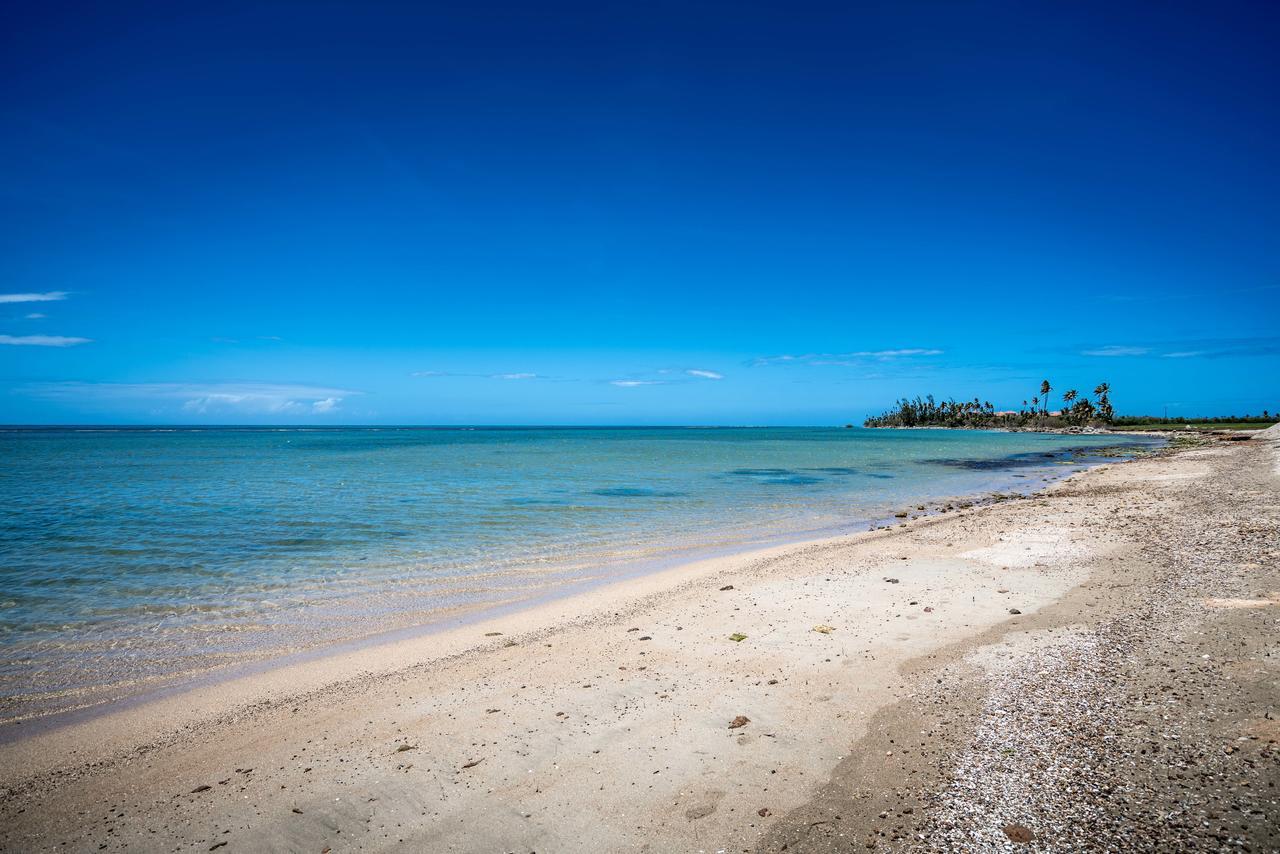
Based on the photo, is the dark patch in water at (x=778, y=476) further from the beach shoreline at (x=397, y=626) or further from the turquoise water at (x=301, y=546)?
the beach shoreline at (x=397, y=626)

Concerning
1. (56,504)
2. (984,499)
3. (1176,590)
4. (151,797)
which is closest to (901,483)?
(984,499)

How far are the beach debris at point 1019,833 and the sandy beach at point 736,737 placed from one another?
0.03 metres

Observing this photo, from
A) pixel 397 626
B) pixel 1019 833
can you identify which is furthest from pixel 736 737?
pixel 397 626

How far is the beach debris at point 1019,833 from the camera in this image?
12.4 ft

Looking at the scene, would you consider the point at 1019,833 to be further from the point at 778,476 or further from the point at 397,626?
the point at 778,476

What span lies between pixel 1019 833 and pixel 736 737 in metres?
2.29

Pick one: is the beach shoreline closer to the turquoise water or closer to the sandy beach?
the turquoise water

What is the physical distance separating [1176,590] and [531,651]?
9.95m

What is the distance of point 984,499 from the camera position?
82.1 ft

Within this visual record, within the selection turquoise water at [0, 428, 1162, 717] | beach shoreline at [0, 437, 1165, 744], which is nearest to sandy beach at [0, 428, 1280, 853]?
beach shoreline at [0, 437, 1165, 744]

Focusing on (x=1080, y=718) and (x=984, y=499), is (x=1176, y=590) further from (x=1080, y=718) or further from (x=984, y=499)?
(x=984, y=499)

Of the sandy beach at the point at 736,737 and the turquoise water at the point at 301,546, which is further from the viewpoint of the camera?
the turquoise water at the point at 301,546

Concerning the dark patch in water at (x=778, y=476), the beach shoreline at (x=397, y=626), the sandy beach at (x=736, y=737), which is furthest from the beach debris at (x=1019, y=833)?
the dark patch in water at (x=778, y=476)

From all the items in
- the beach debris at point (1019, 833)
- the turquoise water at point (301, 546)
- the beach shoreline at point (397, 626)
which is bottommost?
the beach shoreline at point (397, 626)
